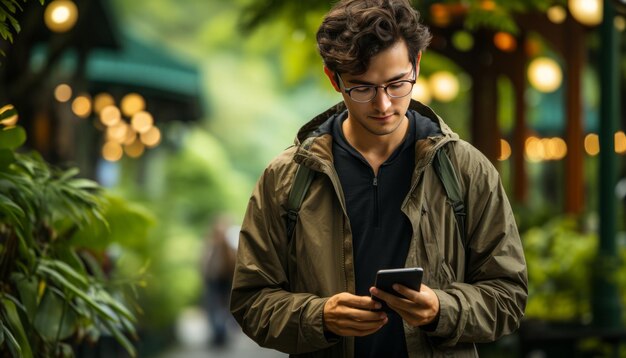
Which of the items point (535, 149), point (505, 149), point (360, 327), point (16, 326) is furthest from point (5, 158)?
point (535, 149)

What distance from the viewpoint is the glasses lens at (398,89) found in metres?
3.79

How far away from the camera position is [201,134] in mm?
42281

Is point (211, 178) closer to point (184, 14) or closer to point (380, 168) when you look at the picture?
point (184, 14)

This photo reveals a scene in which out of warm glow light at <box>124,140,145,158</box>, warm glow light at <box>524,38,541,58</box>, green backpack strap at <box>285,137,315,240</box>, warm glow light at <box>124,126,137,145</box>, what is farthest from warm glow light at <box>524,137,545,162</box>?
green backpack strap at <box>285,137,315,240</box>

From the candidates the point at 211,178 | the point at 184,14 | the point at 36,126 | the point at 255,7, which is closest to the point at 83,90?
the point at 36,126

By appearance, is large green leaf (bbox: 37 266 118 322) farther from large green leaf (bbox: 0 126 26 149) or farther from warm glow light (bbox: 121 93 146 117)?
warm glow light (bbox: 121 93 146 117)

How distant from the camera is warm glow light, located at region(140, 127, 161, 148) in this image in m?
22.8

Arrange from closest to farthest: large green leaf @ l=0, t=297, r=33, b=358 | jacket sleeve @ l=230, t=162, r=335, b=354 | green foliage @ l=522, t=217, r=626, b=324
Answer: jacket sleeve @ l=230, t=162, r=335, b=354, large green leaf @ l=0, t=297, r=33, b=358, green foliage @ l=522, t=217, r=626, b=324

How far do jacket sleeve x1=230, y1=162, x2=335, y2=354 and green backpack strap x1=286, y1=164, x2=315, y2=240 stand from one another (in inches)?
1.3

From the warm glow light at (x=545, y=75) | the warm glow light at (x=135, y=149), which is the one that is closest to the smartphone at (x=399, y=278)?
the warm glow light at (x=545, y=75)

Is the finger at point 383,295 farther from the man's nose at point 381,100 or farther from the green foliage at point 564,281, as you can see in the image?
the green foliage at point 564,281

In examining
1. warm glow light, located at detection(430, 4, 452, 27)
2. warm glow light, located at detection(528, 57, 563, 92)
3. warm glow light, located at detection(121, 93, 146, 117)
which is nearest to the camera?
warm glow light, located at detection(430, 4, 452, 27)

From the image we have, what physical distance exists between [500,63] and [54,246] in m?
10.1

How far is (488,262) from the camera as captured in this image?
3883mm
